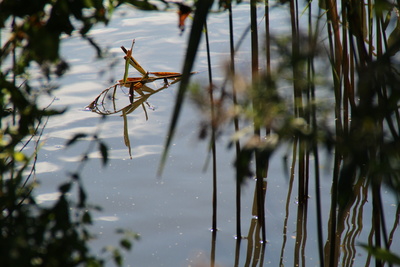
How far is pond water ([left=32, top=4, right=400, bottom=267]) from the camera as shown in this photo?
5.67 ft

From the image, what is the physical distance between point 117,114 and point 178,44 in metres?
0.91

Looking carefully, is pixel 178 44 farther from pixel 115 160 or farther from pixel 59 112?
pixel 59 112

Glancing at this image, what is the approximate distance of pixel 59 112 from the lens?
932 mm

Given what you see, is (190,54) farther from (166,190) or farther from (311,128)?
(166,190)

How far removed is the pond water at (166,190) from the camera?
173 centimetres

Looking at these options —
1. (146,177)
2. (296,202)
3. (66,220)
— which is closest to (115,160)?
(146,177)

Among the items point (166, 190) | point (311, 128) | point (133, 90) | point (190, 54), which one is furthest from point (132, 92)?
point (190, 54)

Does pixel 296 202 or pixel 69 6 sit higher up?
pixel 69 6

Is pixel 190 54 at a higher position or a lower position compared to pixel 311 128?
higher

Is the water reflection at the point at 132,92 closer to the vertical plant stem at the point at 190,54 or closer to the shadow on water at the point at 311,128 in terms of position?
the shadow on water at the point at 311,128

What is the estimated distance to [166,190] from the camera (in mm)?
2076

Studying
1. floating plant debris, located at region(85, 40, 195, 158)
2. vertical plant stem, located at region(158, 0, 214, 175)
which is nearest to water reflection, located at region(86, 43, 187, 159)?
floating plant debris, located at region(85, 40, 195, 158)

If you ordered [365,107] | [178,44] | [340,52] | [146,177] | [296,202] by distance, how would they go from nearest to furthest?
[365,107]
[340,52]
[296,202]
[146,177]
[178,44]

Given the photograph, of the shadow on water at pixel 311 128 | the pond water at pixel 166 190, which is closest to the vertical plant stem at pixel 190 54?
the shadow on water at pixel 311 128
